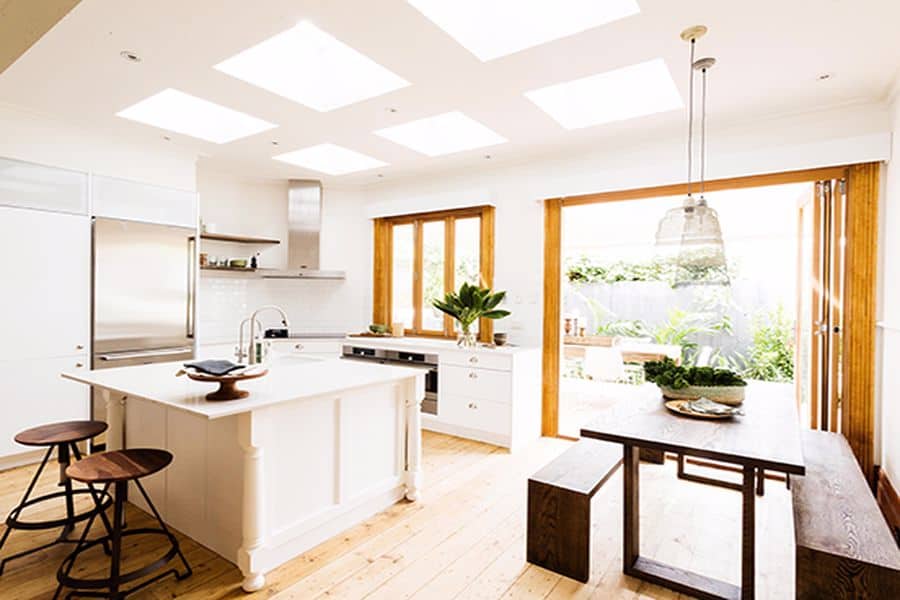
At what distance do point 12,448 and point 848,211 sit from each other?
20.5ft

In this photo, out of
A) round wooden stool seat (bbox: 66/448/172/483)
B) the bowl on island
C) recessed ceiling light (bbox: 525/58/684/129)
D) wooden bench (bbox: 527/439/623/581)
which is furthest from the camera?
recessed ceiling light (bbox: 525/58/684/129)

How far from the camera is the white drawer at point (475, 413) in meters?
4.14

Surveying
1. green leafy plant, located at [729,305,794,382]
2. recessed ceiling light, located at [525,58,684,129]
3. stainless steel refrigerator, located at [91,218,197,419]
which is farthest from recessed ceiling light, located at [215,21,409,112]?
green leafy plant, located at [729,305,794,382]

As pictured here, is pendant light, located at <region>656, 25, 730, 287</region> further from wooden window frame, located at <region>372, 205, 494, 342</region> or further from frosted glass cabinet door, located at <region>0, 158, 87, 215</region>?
frosted glass cabinet door, located at <region>0, 158, 87, 215</region>

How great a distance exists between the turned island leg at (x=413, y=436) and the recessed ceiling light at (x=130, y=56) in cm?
252

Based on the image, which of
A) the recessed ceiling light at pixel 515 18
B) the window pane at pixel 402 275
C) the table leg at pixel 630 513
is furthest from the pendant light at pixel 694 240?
the window pane at pixel 402 275

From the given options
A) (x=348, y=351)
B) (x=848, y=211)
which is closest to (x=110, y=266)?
(x=348, y=351)

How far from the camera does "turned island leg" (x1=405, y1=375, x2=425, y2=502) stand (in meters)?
2.98

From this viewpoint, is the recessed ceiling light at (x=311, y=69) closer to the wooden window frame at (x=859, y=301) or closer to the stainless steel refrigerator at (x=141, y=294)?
the stainless steel refrigerator at (x=141, y=294)

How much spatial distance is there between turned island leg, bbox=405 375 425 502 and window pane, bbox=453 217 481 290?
7.18 feet

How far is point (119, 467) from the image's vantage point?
195cm

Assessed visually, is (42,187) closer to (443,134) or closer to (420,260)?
(443,134)

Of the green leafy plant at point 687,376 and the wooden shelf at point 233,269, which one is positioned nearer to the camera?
the green leafy plant at point 687,376

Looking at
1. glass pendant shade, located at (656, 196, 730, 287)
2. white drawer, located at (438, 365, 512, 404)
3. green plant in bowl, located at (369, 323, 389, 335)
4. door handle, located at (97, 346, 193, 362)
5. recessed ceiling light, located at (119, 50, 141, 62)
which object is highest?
recessed ceiling light, located at (119, 50, 141, 62)
